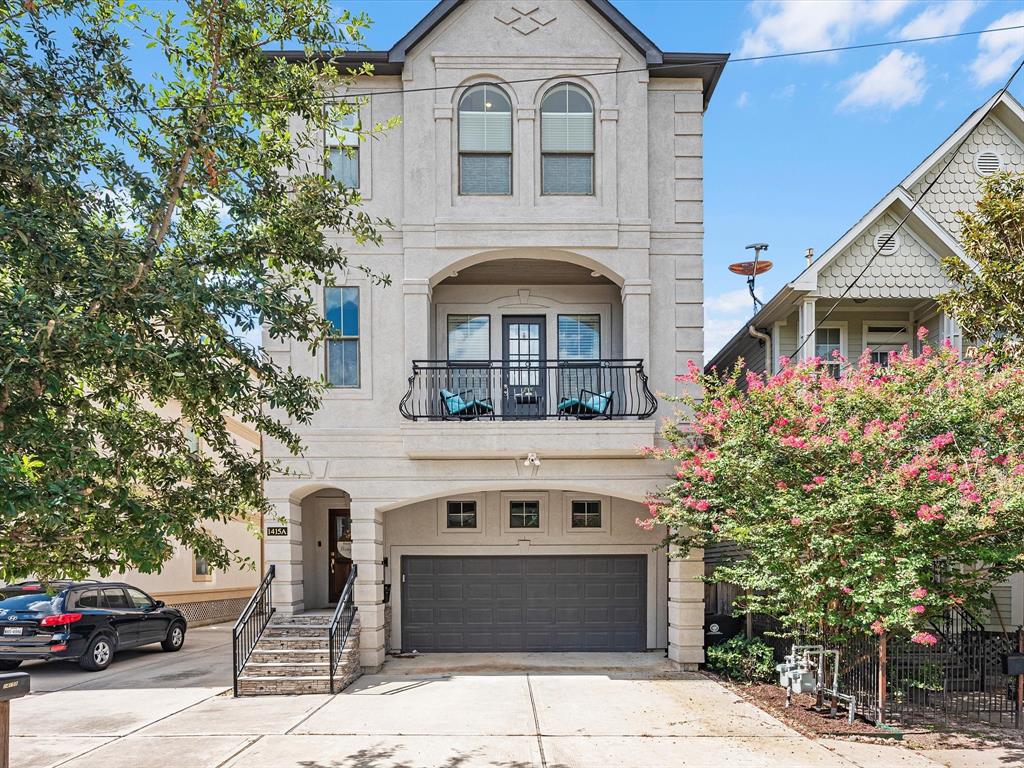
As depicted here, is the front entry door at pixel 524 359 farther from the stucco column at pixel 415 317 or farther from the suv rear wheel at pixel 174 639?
the suv rear wheel at pixel 174 639

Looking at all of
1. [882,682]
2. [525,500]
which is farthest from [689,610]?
[525,500]

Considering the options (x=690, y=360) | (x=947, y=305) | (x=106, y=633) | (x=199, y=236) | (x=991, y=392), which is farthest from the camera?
(x=106, y=633)

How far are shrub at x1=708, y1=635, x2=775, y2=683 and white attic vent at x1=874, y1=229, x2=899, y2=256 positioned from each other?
729 cm

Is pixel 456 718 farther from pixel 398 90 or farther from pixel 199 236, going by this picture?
pixel 398 90

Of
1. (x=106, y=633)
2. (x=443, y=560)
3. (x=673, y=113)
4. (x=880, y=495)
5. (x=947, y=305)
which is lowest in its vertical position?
(x=106, y=633)

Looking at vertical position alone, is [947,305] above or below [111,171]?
below

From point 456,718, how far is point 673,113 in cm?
1017

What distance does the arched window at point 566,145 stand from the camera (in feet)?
42.5

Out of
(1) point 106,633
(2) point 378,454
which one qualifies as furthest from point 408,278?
(1) point 106,633

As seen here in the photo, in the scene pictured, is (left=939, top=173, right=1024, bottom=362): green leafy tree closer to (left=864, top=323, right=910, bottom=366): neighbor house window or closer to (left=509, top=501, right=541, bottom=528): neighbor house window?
(left=864, top=323, right=910, bottom=366): neighbor house window

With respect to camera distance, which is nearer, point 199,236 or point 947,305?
point 199,236

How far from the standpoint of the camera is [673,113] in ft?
43.2

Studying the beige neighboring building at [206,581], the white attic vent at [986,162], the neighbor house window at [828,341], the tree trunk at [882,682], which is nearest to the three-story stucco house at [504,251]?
the neighbor house window at [828,341]

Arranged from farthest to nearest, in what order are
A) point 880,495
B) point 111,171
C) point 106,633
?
point 106,633 → point 880,495 → point 111,171
